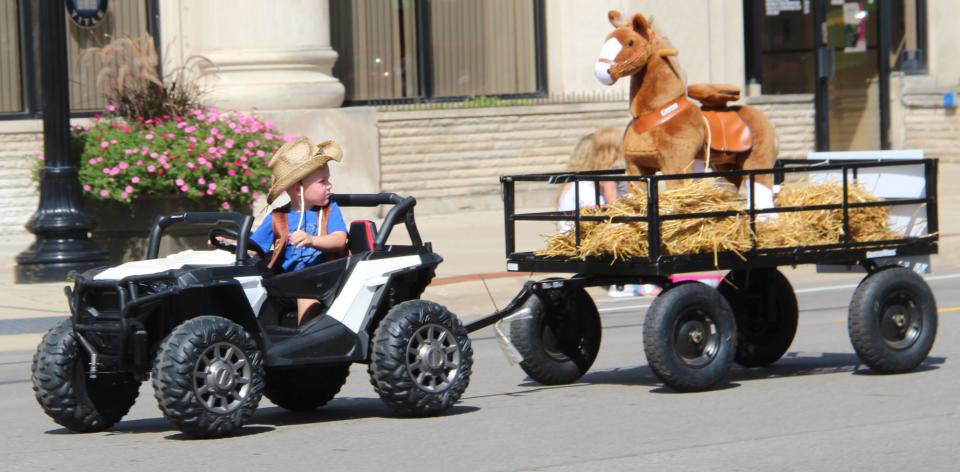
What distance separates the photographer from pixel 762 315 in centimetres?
990

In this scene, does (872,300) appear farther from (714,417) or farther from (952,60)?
(952,60)

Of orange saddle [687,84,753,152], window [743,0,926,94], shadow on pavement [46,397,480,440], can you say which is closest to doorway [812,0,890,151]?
window [743,0,926,94]

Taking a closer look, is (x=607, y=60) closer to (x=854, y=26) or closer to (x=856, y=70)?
(x=854, y=26)

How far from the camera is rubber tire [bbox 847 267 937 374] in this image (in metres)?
9.20

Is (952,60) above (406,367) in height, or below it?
above

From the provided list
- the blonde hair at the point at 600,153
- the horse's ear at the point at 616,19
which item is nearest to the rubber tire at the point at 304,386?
the horse's ear at the point at 616,19

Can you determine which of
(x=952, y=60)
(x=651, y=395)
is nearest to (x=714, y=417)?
(x=651, y=395)

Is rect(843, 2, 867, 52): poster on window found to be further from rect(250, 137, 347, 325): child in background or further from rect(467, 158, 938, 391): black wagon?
rect(250, 137, 347, 325): child in background

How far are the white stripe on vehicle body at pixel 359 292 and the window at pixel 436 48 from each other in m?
13.9

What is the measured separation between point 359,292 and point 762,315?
299 cm

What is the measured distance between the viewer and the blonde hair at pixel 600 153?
13570 millimetres

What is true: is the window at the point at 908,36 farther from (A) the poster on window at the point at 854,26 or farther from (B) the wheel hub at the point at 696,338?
(B) the wheel hub at the point at 696,338

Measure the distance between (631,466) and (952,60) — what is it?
22273 millimetres

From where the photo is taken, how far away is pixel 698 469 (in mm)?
6887
